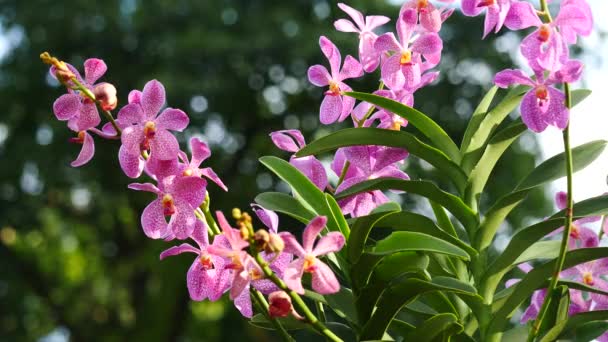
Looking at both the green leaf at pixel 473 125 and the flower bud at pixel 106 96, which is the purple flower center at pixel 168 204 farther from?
the green leaf at pixel 473 125

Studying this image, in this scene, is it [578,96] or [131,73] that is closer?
[578,96]

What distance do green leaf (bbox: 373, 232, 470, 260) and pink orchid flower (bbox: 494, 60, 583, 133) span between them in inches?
3.5

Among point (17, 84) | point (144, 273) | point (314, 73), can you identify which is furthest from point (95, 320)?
point (314, 73)

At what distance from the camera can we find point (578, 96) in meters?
0.62

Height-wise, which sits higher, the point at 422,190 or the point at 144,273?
the point at 422,190

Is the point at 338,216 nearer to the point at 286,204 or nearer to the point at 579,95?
the point at 286,204

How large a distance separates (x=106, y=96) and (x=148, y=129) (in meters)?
0.03

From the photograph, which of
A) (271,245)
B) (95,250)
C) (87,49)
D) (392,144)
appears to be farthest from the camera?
(95,250)

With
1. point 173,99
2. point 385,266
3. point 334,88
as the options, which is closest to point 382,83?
point 334,88

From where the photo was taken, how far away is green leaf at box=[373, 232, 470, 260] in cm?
52

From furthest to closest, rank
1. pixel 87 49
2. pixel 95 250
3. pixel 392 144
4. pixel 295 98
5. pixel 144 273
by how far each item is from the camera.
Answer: pixel 95 250 → pixel 144 273 → pixel 295 98 → pixel 87 49 → pixel 392 144

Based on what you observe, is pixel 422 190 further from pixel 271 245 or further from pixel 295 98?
pixel 295 98

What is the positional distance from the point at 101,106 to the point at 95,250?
30.2ft

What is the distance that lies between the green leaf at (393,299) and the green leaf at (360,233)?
0.03 metres
